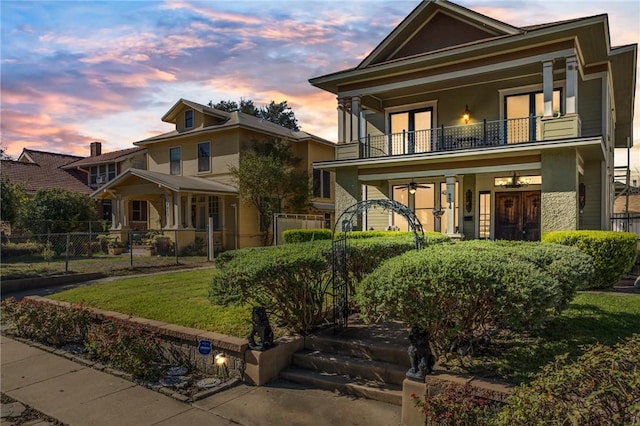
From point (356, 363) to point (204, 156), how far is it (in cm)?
2137

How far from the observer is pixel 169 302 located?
26.5 ft

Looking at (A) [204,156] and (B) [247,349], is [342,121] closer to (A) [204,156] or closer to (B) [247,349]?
(A) [204,156]

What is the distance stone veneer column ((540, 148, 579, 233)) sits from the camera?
12.0 meters

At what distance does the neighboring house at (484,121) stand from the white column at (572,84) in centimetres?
3

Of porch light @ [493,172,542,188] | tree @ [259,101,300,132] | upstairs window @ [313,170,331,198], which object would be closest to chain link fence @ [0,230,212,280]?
upstairs window @ [313,170,331,198]

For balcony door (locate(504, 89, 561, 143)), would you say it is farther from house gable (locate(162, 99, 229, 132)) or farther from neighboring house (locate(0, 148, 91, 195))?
neighboring house (locate(0, 148, 91, 195))

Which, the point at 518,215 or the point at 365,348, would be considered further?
the point at 518,215

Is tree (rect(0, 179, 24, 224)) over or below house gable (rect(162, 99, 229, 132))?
below

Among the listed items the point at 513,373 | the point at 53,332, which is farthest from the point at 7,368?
the point at 513,373

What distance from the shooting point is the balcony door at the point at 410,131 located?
16469 mm

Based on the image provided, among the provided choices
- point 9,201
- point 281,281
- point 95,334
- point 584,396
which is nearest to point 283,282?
point 281,281

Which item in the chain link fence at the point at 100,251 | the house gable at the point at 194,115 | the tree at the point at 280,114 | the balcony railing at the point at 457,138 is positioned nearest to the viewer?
the chain link fence at the point at 100,251

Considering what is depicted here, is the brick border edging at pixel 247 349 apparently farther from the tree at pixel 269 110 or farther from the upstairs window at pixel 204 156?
the tree at pixel 269 110

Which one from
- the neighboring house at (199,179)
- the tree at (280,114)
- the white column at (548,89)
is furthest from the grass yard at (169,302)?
the tree at (280,114)
